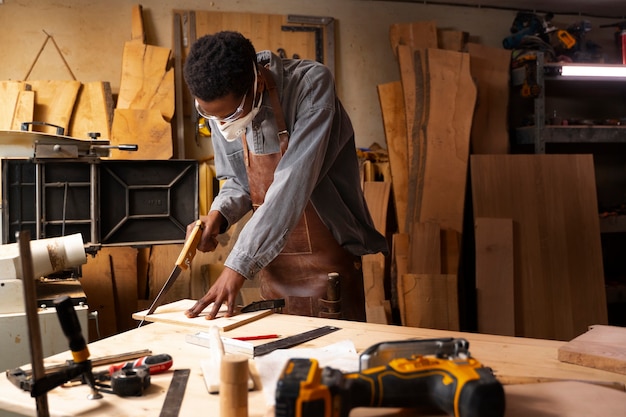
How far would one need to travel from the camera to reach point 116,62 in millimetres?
4020

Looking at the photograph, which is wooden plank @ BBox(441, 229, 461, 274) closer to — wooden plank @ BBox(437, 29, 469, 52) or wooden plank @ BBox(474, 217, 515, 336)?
wooden plank @ BBox(474, 217, 515, 336)

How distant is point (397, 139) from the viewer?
422 centimetres

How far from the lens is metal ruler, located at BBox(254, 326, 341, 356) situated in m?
1.49

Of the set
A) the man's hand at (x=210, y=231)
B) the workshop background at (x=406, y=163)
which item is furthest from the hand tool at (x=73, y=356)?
the workshop background at (x=406, y=163)

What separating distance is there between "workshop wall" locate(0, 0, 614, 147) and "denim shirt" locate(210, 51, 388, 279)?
6.54ft

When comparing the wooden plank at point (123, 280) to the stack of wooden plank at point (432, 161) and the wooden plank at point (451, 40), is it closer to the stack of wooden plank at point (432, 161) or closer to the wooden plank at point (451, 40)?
the stack of wooden plank at point (432, 161)

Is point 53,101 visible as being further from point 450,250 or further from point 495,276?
point 495,276

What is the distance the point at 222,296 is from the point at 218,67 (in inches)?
28.1

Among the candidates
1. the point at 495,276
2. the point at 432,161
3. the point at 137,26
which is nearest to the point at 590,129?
the point at 432,161

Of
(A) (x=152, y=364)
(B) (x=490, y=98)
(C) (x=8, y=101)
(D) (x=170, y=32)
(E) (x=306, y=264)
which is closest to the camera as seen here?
(A) (x=152, y=364)

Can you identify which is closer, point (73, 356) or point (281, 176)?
point (73, 356)

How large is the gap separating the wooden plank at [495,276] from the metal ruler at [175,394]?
287 cm

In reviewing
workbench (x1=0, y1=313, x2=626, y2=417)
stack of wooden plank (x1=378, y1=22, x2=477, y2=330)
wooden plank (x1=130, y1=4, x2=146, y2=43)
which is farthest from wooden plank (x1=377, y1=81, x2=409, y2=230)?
workbench (x1=0, y1=313, x2=626, y2=417)

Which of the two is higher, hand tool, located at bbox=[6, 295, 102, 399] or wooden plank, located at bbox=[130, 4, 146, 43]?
wooden plank, located at bbox=[130, 4, 146, 43]
